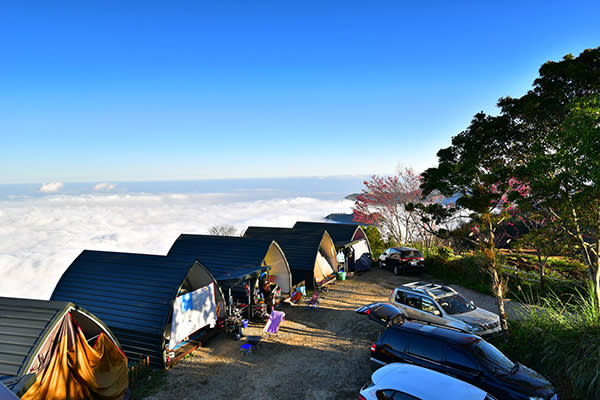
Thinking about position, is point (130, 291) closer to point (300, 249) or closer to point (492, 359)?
point (300, 249)

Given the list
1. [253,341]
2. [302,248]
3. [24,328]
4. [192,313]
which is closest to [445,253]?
[302,248]

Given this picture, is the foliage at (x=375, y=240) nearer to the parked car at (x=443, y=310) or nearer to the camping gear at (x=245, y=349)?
the parked car at (x=443, y=310)

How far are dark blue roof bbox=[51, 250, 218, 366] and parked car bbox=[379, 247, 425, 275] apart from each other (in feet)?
50.8

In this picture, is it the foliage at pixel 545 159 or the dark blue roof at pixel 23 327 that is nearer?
the dark blue roof at pixel 23 327

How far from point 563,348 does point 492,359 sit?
260 cm

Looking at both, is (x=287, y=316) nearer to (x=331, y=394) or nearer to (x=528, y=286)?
(x=331, y=394)

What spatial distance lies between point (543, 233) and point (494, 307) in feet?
19.8

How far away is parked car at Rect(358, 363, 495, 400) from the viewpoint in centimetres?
669

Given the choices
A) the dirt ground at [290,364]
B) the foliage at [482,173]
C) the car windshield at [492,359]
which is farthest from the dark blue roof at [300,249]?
the car windshield at [492,359]

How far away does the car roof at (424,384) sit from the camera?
22.0 ft

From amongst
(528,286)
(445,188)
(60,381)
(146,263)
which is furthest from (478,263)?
(60,381)

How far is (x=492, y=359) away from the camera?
8586 mm

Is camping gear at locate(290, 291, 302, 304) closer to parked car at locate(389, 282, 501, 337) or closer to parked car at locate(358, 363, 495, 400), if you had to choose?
parked car at locate(389, 282, 501, 337)

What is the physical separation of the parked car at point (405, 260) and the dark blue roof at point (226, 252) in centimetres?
1073
